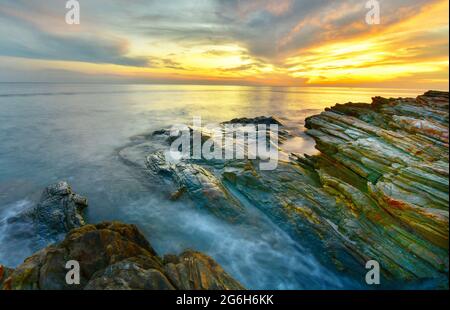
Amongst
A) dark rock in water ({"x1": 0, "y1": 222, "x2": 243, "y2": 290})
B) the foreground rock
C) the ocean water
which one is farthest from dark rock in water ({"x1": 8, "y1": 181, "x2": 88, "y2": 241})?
the foreground rock

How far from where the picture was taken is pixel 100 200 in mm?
14906

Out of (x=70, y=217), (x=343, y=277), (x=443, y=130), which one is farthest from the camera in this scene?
(x=443, y=130)

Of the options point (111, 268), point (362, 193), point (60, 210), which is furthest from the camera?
point (362, 193)

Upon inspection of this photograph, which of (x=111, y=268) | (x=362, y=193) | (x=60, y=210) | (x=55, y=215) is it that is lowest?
(x=55, y=215)

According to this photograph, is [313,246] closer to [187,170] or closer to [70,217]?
[187,170]

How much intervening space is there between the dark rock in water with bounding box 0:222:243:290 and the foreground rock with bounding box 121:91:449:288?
17.5 ft

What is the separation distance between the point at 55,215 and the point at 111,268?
7.43 m

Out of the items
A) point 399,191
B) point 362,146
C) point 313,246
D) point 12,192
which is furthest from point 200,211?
point 12,192

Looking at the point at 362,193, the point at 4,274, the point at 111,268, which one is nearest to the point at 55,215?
the point at 4,274

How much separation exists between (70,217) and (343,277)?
13375mm

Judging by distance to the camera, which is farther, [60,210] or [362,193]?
[362,193]

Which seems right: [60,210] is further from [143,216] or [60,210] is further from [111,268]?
[111,268]

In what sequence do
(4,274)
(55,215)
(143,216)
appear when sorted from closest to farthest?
(4,274) → (55,215) → (143,216)

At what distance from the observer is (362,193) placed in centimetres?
1256
